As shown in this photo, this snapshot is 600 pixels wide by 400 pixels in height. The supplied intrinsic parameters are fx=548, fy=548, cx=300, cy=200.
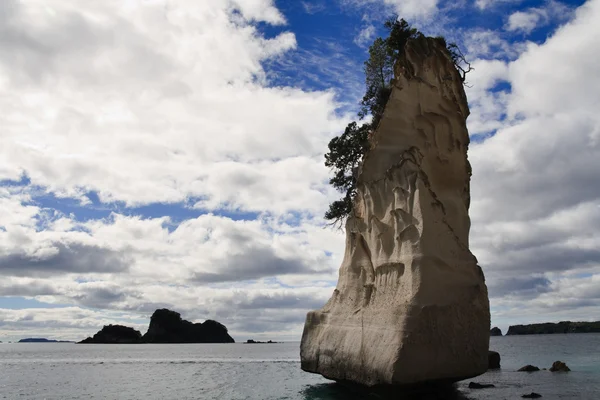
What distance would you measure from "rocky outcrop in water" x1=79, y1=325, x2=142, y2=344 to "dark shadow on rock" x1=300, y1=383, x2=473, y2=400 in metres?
114

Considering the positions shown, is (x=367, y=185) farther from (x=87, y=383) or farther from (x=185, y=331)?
(x=185, y=331)

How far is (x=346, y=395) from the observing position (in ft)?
70.5

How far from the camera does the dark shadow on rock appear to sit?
60.1 feet

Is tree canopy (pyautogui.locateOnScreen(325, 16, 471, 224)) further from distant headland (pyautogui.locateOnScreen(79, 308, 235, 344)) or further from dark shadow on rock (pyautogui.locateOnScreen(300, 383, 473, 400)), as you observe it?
distant headland (pyautogui.locateOnScreen(79, 308, 235, 344))

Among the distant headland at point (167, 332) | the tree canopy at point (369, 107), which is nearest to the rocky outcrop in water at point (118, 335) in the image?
the distant headland at point (167, 332)

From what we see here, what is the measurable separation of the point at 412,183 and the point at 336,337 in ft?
22.9

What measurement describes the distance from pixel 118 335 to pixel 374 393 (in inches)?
→ 5131

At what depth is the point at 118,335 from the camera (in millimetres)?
137500

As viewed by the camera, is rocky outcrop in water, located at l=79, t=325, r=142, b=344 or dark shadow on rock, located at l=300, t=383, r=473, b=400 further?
rocky outcrop in water, located at l=79, t=325, r=142, b=344

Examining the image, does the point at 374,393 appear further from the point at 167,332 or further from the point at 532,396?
the point at 167,332

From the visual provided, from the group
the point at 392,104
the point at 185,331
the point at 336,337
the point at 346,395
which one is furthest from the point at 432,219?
the point at 185,331

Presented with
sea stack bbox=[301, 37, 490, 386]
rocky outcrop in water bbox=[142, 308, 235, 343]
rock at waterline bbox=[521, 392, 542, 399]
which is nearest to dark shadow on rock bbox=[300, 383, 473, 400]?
sea stack bbox=[301, 37, 490, 386]

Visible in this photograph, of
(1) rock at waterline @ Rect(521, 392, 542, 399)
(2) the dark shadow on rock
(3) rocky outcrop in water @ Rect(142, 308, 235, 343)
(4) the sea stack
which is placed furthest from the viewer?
(3) rocky outcrop in water @ Rect(142, 308, 235, 343)

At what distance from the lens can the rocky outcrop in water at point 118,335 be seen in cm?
13257
